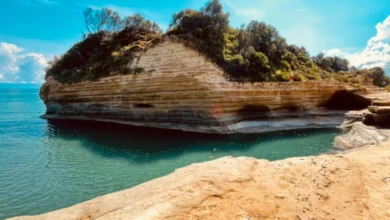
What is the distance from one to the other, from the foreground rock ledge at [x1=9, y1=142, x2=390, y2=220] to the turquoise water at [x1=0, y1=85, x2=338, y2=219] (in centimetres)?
500

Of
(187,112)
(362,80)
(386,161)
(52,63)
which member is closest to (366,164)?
(386,161)

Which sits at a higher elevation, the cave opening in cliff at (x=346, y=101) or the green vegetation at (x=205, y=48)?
the green vegetation at (x=205, y=48)

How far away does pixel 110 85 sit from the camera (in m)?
29.2

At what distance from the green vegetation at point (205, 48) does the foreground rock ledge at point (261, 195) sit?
1800 centimetres

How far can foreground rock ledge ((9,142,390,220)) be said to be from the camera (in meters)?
5.50

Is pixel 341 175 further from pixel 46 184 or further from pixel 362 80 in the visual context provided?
pixel 362 80

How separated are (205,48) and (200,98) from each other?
5839mm

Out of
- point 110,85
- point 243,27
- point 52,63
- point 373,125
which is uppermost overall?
point 243,27

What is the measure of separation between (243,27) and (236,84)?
11.1 m

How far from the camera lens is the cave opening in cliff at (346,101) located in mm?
29672

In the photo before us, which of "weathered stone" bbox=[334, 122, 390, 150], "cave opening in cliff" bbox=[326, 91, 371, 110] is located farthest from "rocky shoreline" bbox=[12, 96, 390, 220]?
"cave opening in cliff" bbox=[326, 91, 371, 110]

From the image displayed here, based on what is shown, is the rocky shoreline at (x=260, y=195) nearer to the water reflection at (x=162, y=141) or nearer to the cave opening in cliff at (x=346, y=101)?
the water reflection at (x=162, y=141)

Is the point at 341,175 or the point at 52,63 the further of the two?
the point at 52,63

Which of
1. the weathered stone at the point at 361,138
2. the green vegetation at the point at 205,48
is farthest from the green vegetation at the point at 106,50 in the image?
the weathered stone at the point at 361,138
